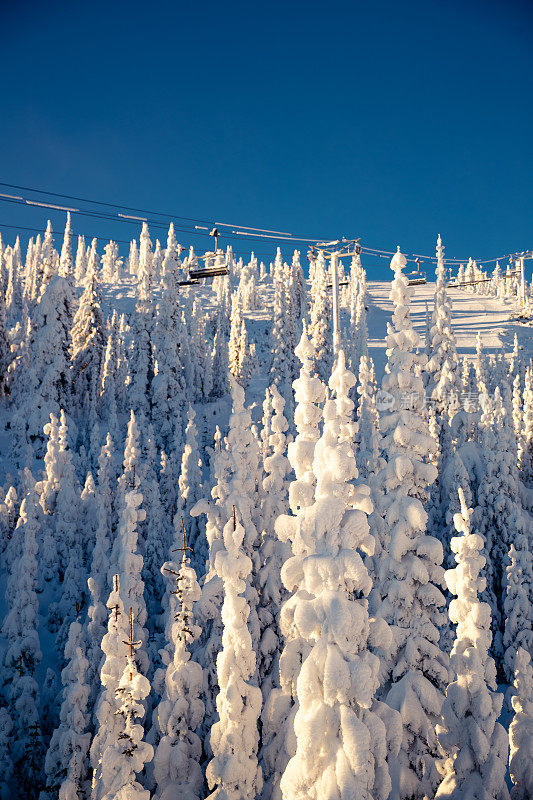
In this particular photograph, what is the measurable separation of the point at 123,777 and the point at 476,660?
7.60 m

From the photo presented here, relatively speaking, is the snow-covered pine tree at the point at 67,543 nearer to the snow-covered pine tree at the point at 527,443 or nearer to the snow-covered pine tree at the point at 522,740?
the snow-covered pine tree at the point at 522,740

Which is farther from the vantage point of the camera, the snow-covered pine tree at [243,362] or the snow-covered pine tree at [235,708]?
the snow-covered pine tree at [243,362]

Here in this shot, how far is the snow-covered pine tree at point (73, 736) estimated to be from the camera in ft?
51.3

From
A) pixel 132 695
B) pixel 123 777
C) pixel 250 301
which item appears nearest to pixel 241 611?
pixel 132 695

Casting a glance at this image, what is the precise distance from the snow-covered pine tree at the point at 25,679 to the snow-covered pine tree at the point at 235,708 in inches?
498

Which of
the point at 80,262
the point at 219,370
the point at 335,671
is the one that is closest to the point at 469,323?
the point at 219,370

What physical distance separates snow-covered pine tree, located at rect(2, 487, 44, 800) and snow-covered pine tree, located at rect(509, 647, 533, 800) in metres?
17.1

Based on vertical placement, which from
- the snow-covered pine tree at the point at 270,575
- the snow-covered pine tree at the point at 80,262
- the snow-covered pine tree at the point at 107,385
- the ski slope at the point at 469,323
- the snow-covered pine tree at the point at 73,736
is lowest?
the snow-covered pine tree at the point at 73,736

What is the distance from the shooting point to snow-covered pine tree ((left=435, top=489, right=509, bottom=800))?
988 centimetres

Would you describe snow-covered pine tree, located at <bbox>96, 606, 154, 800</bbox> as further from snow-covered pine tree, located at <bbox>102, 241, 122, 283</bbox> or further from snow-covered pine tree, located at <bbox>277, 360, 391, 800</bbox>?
snow-covered pine tree, located at <bbox>102, 241, 122, 283</bbox>

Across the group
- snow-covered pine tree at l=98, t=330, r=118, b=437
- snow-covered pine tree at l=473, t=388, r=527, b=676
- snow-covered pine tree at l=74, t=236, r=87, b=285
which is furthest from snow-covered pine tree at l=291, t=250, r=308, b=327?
snow-covered pine tree at l=473, t=388, r=527, b=676

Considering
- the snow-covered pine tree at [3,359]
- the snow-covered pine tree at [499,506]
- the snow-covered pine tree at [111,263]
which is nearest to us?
the snow-covered pine tree at [499,506]

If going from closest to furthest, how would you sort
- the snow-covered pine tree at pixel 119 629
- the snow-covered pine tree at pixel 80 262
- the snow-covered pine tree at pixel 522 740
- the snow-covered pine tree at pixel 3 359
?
the snow-covered pine tree at pixel 522 740
the snow-covered pine tree at pixel 119 629
the snow-covered pine tree at pixel 3 359
the snow-covered pine tree at pixel 80 262

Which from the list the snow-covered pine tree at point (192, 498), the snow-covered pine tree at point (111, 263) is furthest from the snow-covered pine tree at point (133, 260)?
the snow-covered pine tree at point (192, 498)
